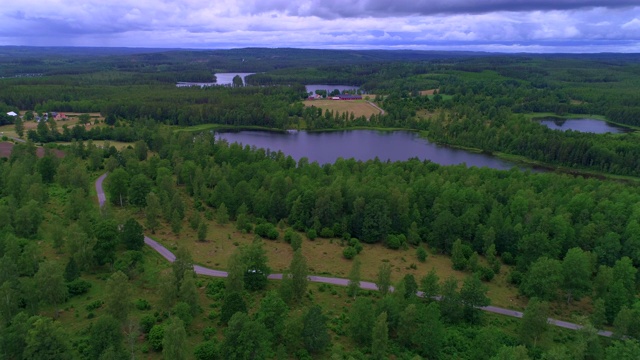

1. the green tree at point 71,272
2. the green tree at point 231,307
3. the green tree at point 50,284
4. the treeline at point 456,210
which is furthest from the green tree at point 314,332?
the green tree at point 71,272

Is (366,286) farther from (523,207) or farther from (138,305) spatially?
(523,207)

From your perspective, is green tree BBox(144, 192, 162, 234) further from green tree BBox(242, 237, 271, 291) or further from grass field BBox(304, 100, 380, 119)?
grass field BBox(304, 100, 380, 119)

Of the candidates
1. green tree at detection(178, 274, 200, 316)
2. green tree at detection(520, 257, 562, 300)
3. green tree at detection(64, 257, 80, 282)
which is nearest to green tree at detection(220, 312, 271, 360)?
green tree at detection(178, 274, 200, 316)

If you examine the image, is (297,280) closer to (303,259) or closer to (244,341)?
(303,259)

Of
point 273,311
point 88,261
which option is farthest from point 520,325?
point 88,261

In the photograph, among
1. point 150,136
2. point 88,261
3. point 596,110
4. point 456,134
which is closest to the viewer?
point 88,261

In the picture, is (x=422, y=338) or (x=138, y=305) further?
(x=138, y=305)
